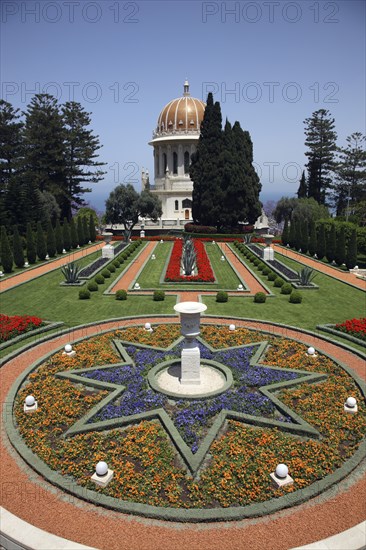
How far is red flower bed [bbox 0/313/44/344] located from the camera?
15.5 metres

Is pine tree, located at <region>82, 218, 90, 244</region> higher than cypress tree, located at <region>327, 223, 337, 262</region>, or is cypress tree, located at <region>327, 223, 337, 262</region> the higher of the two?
pine tree, located at <region>82, 218, 90, 244</region>

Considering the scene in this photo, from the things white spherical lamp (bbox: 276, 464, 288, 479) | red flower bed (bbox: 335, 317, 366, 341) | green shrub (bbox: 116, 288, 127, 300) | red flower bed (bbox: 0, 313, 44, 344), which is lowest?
white spherical lamp (bbox: 276, 464, 288, 479)

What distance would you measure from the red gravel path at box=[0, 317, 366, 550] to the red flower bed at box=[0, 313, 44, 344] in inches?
334

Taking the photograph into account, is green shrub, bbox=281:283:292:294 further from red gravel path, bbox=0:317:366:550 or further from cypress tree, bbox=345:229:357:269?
red gravel path, bbox=0:317:366:550

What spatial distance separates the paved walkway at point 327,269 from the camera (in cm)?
2728

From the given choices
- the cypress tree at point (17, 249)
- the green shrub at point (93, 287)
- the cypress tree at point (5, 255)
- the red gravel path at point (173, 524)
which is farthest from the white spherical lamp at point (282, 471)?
the cypress tree at point (17, 249)

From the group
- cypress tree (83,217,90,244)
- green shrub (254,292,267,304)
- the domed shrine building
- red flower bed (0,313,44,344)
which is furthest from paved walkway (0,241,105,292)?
the domed shrine building

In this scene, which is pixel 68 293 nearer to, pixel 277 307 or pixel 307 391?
pixel 277 307

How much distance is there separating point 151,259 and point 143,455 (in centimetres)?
2813

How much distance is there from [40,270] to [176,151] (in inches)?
2351

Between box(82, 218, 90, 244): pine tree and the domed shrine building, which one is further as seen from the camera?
the domed shrine building

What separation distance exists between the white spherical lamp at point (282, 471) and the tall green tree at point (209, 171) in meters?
47.1

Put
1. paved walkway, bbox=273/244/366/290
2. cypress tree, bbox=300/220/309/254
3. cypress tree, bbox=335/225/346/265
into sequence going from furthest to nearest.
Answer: cypress tree, bbox=300/220/309/254 → cypress tree, bbox=335/225/346/265 → paved walkway, bbox=273/244/366/290

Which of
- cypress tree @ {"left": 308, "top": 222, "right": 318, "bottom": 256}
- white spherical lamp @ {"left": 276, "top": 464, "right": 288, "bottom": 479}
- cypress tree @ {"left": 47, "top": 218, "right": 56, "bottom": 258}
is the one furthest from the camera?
cypress tree @ {"left": 308, "top": 222, "right": 318, "bottom": 256}
